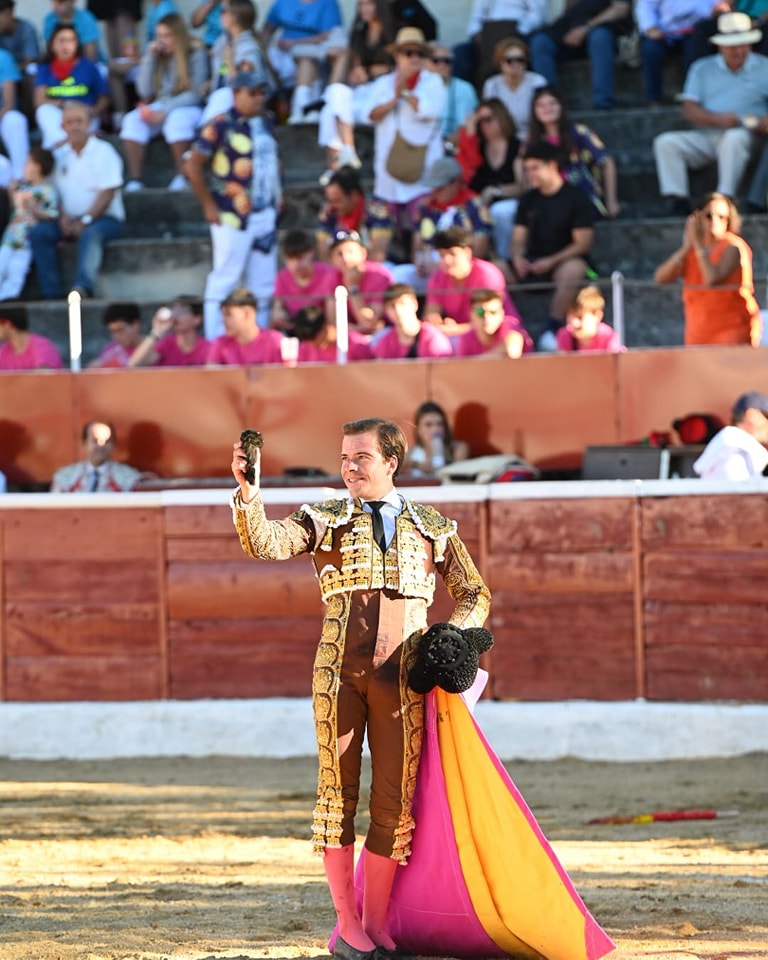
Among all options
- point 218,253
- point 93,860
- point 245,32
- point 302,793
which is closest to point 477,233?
point 218,253

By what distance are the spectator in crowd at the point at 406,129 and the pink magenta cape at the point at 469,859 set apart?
666 cm

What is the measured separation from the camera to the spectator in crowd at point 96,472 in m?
9.59

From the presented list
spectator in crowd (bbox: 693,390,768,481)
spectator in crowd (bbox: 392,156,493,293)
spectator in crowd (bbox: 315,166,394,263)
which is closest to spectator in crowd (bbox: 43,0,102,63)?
spectator in crowd (bbox: 315,166,394,263)

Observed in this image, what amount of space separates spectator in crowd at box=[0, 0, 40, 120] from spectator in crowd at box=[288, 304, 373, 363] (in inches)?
156

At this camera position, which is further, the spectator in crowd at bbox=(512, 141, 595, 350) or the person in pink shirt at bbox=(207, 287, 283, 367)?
the spectator in crowd at bbox=(512, 141, 595, 350)

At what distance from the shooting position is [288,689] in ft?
29.2

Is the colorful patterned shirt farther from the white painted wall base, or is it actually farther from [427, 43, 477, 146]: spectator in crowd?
the white painted wall base

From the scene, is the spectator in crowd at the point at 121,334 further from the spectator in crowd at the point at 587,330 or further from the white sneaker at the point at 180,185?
the spectator in crowd at the point at 587,330

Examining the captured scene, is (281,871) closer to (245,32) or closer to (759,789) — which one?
(759,789)

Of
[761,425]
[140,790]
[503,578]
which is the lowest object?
[140,790]

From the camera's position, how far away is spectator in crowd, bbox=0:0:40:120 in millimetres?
13016

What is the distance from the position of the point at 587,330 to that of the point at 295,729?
2.55 metres

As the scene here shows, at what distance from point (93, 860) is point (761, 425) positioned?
3689 mm

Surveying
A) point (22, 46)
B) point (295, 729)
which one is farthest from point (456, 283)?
point (22, 46)
